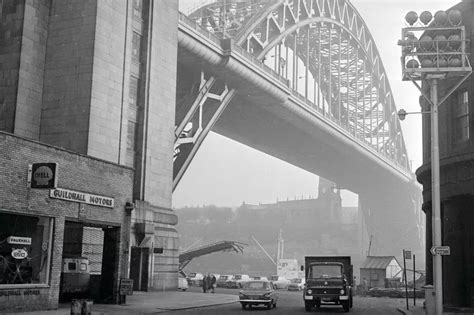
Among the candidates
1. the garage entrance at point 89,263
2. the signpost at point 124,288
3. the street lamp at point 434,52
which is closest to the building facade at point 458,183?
the street lamp at point 434,52

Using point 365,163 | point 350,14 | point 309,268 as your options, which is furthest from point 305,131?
point 309,268

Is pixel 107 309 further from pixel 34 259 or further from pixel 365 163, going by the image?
pixel 365 163

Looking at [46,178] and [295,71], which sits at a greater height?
[295,71]

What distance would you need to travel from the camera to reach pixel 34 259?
23.9m

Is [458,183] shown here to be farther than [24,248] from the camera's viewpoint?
Yes

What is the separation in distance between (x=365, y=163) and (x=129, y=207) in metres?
79.0

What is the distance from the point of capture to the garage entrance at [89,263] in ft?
91.6

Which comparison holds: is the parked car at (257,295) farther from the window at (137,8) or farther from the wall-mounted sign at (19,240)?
the window at (137,8)

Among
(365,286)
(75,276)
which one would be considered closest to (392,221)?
(365,286)

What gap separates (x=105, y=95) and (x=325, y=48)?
212 ft

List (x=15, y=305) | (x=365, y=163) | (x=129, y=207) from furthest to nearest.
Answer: (x=365, y=163) → (x=129, y=207) → (x=15, y=305)

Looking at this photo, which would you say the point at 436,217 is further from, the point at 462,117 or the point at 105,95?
the point at 105,95

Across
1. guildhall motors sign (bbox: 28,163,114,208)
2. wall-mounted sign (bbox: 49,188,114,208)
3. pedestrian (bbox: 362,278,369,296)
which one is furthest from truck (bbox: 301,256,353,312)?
pedestrian (bbox: 362,278,369,296)

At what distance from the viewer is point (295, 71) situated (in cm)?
7856
